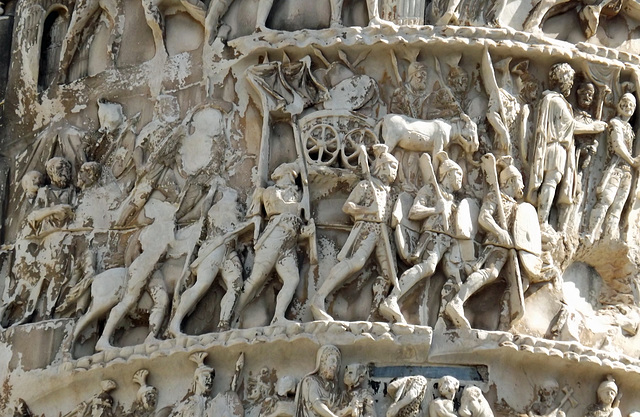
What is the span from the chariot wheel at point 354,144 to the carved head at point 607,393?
263cm

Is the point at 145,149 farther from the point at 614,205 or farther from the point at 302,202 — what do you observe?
the point at 614,205

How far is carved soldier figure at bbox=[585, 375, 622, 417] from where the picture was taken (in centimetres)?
1440

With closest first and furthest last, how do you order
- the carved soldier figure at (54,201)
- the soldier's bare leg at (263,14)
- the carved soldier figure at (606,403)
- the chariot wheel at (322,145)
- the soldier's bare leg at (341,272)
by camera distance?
the soldier's bare leg at (341,272)
the carved soldier figure at (606,403)
the chariot wheel at (322,145)
the soldier's bare leg at (263,14)
the carved soldier figure at (54,201)

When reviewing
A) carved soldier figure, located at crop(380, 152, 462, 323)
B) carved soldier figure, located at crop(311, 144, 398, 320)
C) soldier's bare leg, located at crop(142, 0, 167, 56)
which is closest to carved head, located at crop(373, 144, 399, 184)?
carved soldier figure, located at crop(311, 144, 398, 320)

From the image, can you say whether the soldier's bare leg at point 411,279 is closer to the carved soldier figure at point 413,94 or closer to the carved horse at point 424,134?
the carved horse at point 424,134

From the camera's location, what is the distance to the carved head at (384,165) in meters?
14.7

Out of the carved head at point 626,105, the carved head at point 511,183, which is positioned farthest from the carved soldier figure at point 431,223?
the carved head at point 626,105

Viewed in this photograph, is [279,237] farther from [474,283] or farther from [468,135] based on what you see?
[468,135]

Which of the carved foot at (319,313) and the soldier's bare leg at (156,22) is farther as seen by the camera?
the soldier's bare leg at (156,22)

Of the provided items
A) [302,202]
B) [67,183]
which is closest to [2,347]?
[67,183]

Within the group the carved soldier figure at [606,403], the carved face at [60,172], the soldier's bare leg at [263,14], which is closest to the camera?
the carved soldier figure at [606,403]

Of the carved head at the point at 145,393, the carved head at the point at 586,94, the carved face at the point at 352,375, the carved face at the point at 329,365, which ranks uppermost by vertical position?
the carved head at the point at 586,94

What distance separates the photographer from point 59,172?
15734 mm

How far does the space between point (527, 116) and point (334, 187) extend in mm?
1784
